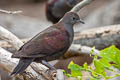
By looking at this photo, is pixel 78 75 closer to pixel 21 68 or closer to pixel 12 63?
pixel 21 68

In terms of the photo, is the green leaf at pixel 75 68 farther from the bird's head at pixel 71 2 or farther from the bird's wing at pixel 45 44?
the bird's head at pixel 71 2

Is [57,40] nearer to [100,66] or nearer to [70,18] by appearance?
[70,18]

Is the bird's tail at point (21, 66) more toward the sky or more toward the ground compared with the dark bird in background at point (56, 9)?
more toward the sky

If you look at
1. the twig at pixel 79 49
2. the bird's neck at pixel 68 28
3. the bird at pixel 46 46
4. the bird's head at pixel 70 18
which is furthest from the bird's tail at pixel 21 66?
the twig at pixel 79 49

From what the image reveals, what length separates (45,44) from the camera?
8.70 ft

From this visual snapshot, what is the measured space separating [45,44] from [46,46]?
19 mm

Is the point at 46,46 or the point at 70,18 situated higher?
the point at 70,18

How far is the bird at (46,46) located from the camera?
253 cm

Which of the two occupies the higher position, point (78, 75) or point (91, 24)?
point (78, 75)

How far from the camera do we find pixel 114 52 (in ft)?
7.85

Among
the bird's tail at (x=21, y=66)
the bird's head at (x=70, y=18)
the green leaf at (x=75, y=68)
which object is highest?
the bird's head at (x=70, y=18)

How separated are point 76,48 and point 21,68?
157 centimetres

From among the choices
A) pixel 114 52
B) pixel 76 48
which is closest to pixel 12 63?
pixel 114 52

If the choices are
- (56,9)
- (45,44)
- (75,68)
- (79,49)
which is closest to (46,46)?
(45,44)
